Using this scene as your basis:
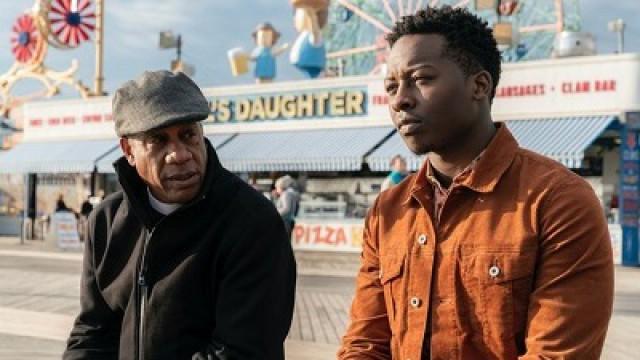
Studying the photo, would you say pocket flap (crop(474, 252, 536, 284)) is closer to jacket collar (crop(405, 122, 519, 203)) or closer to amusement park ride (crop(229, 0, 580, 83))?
jacket collar (crop(405, 122, 519, 203))

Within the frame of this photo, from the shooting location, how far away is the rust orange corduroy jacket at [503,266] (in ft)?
5.56

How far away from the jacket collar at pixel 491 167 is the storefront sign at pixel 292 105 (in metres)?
15.2

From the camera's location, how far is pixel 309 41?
1934 cm

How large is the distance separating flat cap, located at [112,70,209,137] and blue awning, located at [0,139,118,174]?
18478 mm

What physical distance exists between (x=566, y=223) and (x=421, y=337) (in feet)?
1.45

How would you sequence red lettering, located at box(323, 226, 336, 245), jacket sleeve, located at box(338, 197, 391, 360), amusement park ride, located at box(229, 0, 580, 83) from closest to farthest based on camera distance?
jacket sleeve, located at box(338, 197, 391, 360) → red lettering, located at box(323, 226, 336, 245) → amusement park ride, located at box(229, 0, 580, 83)

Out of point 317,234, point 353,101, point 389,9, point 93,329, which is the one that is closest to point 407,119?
point 93,329

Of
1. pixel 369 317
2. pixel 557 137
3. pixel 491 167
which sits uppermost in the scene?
pixel 557 137

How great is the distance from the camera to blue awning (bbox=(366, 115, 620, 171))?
13.5 meters

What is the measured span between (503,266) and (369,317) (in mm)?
447

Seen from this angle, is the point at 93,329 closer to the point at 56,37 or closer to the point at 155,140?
the point at 155,140

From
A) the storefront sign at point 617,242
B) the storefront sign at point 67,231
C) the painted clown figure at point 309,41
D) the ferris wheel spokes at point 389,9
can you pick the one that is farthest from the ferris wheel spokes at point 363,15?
the storefront sign at point 617,242

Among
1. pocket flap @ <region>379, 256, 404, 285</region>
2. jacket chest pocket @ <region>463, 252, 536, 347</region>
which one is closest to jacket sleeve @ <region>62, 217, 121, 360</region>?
pocket flap @ <region>379, 256, 404, 285</region>

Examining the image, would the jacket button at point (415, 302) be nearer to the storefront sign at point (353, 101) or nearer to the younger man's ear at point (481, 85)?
the younger man's ear at point (481, 85)
